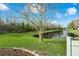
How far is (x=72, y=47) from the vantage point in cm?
224

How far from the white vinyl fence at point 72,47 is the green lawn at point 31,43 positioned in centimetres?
6

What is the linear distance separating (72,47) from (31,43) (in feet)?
1.55

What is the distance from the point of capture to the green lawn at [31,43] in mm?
2275

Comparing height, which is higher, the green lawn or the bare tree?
the bare tree

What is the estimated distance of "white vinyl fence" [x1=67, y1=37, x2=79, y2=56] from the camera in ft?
7.30

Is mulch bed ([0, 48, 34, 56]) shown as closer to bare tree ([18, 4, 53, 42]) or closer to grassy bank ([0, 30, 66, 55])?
grassy bank ([0, 30, 66, 55])

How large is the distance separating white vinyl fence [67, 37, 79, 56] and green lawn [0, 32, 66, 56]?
0.06m

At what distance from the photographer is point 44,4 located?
2281 millimetres

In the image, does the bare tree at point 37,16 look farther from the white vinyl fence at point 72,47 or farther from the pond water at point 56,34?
the white vinyl fence at point 72,47

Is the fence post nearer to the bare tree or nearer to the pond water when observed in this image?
the pond water

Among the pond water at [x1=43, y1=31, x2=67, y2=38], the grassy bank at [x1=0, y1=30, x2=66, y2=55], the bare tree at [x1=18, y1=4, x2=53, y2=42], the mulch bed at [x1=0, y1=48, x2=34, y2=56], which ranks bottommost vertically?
the mulch bed at [x1=0, y1=48, x2=34, y2=56]

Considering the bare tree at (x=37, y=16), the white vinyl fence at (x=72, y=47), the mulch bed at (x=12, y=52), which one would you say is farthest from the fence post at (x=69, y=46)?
the mulch bed at (x=12, y=52)

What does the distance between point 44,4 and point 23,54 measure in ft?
2.06

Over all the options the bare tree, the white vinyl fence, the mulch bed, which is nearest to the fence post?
the white vinyl fence
